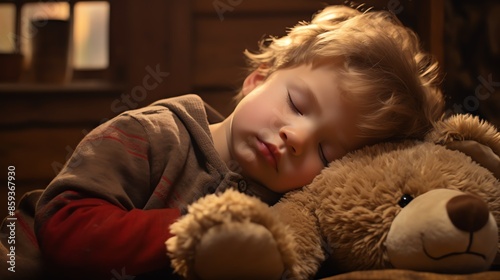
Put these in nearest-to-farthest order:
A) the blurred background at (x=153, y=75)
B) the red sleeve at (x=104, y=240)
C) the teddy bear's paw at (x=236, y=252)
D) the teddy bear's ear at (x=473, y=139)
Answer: the teddy bear's paw at (x=236, y=252) < the red sleeve at (x=104, y=240) < the teddy bear's ear at (x=473, y=139) < the blurred background at (x=153, y=75)

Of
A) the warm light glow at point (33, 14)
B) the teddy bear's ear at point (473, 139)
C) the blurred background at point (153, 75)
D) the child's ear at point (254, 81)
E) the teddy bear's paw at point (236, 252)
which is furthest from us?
the warm light glow at point (33, 14)

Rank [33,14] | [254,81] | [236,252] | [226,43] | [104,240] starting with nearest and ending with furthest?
[236,252] < [104,240] < [254,81] < [226,43] < [33,14]

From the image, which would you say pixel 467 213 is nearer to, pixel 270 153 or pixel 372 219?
pixel 372 219

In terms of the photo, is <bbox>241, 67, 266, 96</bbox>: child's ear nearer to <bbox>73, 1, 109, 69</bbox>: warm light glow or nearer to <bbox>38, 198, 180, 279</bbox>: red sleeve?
<bbox>38, 198, 180, 279</bbox>: red sleeve

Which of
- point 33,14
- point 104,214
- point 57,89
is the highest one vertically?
point 33,14

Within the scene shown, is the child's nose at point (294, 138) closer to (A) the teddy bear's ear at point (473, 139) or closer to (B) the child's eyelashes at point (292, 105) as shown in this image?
(B) the child's eyelashes at point (292, 105)

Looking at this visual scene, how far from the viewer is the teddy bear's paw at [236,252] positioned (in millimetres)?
663

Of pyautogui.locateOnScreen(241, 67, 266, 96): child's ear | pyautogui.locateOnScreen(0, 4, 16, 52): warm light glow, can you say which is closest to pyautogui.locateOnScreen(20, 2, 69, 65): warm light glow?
pyautogui.locateOnScreen(0, 4, 16, 52): warm light glow

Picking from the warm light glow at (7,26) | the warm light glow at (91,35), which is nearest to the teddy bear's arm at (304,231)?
the warm light glow at (91,35)

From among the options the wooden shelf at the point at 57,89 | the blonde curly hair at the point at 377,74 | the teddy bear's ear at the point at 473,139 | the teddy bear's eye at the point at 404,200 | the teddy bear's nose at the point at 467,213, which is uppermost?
the blonde curly hair at the point at 377,74

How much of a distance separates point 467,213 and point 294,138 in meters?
0.31

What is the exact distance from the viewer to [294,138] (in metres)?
0.94

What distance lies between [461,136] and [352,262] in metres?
0.30

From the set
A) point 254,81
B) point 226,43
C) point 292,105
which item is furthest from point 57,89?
point 292,105
